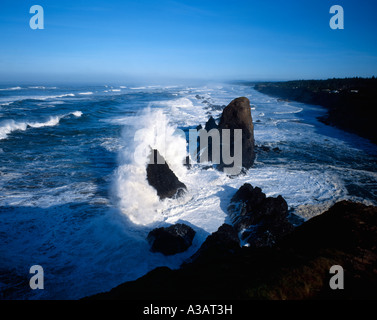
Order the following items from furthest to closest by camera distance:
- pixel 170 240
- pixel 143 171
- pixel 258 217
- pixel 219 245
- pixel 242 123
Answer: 1. pixel 242 123
2. pixel 143 171
3. pixel 258 217
4. pixel 170 240
5. pixel 219 245

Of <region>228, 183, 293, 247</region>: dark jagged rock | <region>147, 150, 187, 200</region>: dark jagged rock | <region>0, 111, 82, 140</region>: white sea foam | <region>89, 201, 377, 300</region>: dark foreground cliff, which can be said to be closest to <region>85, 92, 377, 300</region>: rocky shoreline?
<region>89, 201, 377, 300</region>: dark foreground cliff

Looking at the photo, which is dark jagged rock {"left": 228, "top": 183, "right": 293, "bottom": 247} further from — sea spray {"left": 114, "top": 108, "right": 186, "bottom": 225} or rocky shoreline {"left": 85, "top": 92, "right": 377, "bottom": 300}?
sea spray {"left": 114, "top": 108, "right": 186, "bottom": 225}

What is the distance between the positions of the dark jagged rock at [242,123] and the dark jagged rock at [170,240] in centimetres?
792

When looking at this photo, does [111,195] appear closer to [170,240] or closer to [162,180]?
[162,180]

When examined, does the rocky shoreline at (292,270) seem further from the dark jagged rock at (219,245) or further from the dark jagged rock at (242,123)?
the dark jagged rock at (242,123)

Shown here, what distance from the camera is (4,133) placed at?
18953 mm

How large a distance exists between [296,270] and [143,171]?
8.12 meters

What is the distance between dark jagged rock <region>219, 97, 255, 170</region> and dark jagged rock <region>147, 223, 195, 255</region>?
7.92 meters

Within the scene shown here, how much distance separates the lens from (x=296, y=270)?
10.3ft

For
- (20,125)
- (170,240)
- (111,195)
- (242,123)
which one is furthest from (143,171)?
(20,125)

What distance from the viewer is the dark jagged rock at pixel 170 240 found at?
6520mm
